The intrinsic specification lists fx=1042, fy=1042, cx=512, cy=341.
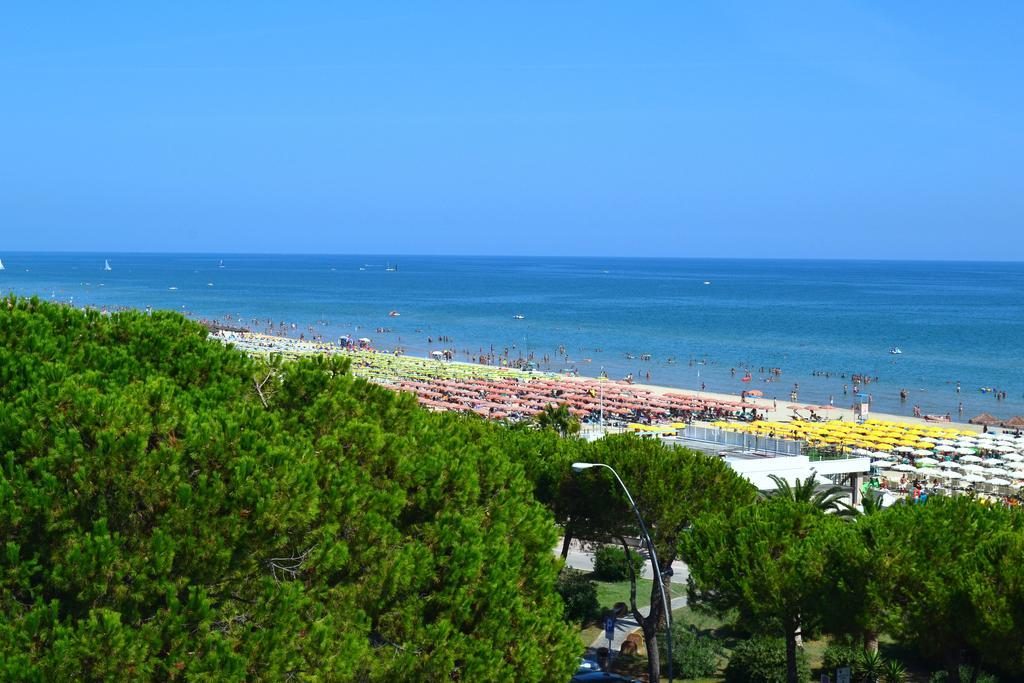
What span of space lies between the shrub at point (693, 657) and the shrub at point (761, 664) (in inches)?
15.2

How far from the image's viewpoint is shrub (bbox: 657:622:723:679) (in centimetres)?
1816

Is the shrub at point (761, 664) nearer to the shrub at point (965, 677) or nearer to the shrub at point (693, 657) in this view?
the shrub at point (693, 657)

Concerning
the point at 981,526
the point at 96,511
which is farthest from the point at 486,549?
the point at 981,526

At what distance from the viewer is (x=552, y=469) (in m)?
20.8

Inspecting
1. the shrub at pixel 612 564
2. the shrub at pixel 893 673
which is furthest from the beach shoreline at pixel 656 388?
the shrub at pixel 893 673

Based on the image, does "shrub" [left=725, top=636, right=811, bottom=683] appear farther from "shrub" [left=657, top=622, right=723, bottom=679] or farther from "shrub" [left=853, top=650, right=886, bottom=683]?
"shrub" [left=853, top=650, right=886, bottom=683]

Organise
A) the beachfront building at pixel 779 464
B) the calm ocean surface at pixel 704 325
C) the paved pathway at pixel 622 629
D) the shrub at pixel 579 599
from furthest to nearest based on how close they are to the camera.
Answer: the calm ocean surface at pixel 704 325 < the beachfront building at pixel 779 464 < the shrub at pixel 579 599 < the paved pathway at pixel 622 629

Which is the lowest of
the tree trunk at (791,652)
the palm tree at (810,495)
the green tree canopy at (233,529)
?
the tree trunk at (791,652)

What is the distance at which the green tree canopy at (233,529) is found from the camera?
838cm

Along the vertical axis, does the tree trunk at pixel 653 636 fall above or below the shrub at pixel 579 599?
above

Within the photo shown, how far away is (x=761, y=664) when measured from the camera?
17.5 metres

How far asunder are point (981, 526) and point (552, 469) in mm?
8328

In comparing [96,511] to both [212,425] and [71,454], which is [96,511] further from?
[212,425]

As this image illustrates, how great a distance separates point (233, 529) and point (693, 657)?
A: 37.9 ft
